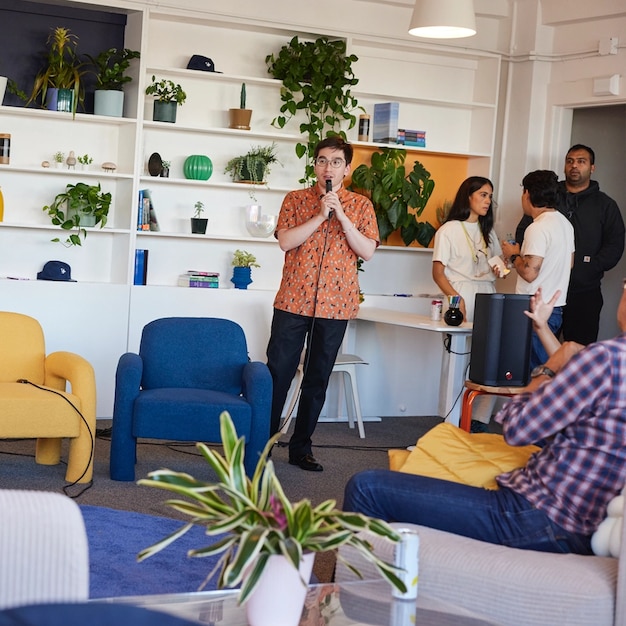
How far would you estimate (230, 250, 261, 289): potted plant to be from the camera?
6.59m

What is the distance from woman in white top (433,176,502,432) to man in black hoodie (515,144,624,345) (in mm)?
513

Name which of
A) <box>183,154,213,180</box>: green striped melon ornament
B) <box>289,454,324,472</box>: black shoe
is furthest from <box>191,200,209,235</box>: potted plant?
<box>289,454,324,472</box>: black shoe

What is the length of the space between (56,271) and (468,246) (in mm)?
2501

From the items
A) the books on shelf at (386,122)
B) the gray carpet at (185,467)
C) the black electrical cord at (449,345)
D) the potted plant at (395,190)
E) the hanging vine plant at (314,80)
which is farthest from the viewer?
the books on shelf at (386,122)

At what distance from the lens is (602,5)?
653 centimetres

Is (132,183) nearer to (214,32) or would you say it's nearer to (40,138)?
(40,138)

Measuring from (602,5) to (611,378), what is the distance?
4.68 m

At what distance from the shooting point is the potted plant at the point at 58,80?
20.2 feet

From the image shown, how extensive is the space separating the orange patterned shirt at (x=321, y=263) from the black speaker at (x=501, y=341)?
66cm

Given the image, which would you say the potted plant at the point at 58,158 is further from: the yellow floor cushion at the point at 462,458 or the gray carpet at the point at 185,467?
the yellow floor cushion at the point at 462,458

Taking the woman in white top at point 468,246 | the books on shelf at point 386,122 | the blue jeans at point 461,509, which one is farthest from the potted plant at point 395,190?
the blue jeans at point 461,509

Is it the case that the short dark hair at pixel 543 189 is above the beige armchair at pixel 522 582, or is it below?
above

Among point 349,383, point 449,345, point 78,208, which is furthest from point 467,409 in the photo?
point 78,208

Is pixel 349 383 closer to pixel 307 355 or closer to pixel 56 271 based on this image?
pixel 307 355
